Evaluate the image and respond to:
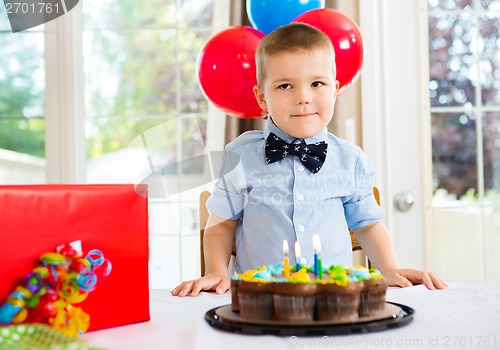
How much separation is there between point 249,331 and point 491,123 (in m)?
2.24

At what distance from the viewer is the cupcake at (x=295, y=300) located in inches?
32.5

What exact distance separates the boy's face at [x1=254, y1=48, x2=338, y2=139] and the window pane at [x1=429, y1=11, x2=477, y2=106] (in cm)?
144

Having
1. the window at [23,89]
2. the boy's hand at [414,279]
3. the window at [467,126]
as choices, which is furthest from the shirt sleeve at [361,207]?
the window at [23,89]

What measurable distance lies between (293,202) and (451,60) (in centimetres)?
155

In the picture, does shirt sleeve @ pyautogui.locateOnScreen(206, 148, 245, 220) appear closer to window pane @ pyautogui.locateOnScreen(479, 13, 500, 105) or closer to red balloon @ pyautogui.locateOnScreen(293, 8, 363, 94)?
red balloon @ pyautogui.locateOnScreen(293, 8, 363, 94)

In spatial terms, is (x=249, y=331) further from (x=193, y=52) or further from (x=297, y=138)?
(x=193, y=52)

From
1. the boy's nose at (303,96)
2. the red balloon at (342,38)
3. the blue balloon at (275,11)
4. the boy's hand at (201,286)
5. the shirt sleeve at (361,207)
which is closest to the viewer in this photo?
the boy's hand at (201,286)

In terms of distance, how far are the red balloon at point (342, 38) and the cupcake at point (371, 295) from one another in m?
1.24

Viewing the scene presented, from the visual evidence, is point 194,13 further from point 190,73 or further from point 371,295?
point 371,295

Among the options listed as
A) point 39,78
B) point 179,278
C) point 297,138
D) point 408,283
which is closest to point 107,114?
point 39,78

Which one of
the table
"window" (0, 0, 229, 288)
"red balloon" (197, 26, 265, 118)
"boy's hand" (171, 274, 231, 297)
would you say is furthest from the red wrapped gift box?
"window" (0, 0, 229, 288)

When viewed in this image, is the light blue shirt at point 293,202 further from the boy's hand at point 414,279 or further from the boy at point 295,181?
the boy's hand at point 414,279

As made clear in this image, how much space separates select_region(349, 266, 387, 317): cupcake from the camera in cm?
86

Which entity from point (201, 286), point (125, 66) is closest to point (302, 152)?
point (201, 286)
